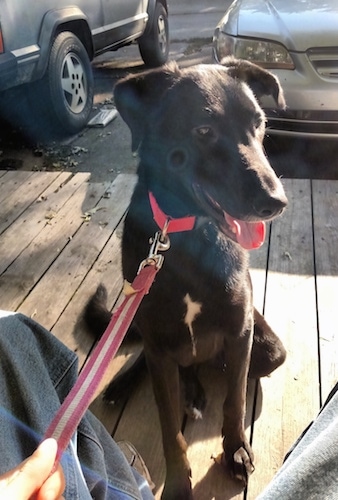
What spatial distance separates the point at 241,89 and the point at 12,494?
1.31 m

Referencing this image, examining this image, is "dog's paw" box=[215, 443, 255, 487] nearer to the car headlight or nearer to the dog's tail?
the dog's tail

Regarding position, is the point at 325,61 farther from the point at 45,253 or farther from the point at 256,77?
the point at 45,253

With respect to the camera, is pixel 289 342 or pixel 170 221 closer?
pixel 170 221

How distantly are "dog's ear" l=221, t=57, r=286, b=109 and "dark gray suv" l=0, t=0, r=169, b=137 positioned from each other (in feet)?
9.25

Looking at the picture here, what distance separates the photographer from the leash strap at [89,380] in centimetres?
84

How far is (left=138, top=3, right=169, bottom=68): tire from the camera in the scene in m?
7.12

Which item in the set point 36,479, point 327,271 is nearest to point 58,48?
point 327,271

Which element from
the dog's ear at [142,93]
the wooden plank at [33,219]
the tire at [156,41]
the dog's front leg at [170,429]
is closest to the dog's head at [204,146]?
the dog's ear at [142,93]

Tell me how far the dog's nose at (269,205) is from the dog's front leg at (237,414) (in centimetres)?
42

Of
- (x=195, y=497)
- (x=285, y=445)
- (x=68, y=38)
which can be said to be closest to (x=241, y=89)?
(x=285, y=445)

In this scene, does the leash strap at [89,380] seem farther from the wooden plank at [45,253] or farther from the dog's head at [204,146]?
the wooden plank at [45,253]

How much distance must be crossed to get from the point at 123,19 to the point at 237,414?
5485 mm

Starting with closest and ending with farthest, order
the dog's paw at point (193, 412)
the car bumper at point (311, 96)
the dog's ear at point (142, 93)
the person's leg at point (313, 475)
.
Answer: the person's leg at point (313, 475), the dog's ear at point (142, 93), the dog's paw at point (193, 412), the car bumper at point (311, 96)

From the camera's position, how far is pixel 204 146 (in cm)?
151
